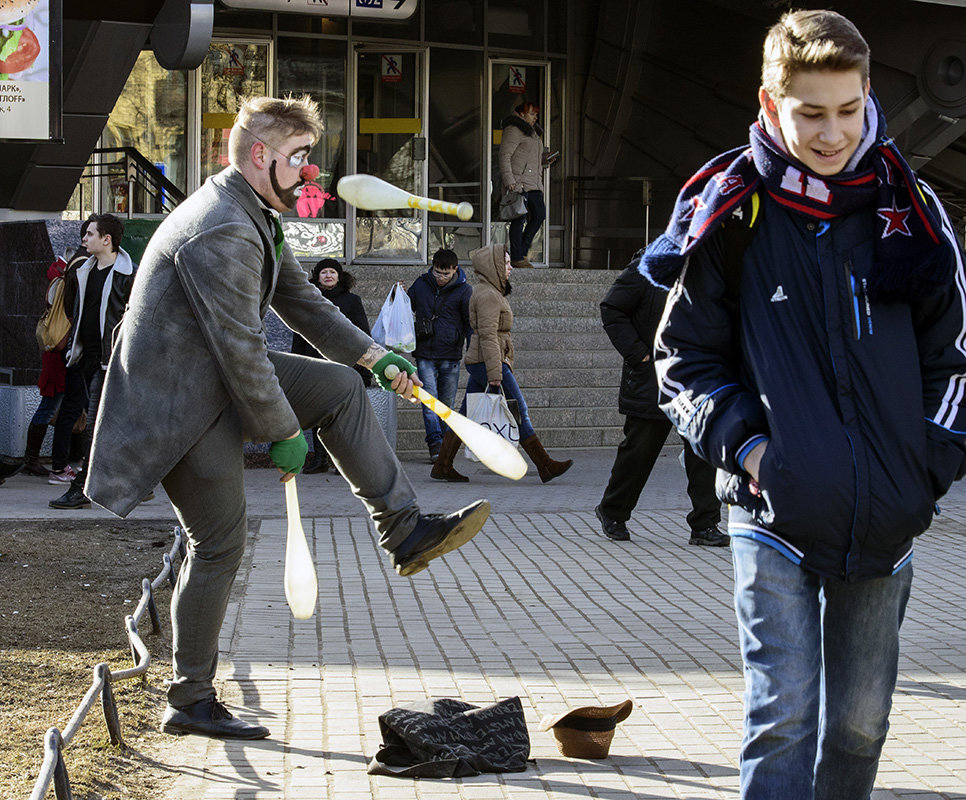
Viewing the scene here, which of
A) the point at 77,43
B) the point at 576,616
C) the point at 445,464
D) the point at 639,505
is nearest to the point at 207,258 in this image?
the point at 576,616

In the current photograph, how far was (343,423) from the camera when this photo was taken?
453 cm

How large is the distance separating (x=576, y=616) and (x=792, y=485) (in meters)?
3.85

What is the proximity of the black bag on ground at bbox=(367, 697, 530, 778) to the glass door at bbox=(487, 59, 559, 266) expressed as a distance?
656 inches

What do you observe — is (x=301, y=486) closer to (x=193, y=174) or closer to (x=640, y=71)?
(x=193, y=174)

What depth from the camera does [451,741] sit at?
4281 mm

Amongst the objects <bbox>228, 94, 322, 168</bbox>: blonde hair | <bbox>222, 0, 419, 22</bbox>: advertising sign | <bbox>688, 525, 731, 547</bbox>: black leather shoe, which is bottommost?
<bbox>688, 525, 731, 547</bbox>: black leather shoe

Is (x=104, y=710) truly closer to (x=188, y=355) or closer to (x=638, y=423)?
(x=188, y=355)

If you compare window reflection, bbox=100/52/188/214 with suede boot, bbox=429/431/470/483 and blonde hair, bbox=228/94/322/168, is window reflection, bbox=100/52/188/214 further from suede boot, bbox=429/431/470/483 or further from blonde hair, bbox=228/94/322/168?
blonde hair, bbox=228/94/322/168

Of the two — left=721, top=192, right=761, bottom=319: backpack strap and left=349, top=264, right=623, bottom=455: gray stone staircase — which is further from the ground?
left=721, top=192, right=761, bottom=319: backpack strap

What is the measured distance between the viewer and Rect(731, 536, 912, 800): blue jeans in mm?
2842

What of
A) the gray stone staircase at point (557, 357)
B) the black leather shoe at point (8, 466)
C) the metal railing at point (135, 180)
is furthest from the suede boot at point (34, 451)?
the metal railing at point (135, 180)

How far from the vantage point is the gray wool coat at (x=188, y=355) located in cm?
422

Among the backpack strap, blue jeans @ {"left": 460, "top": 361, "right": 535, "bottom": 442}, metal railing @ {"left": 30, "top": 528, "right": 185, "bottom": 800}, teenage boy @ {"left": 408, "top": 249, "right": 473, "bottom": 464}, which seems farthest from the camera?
teenage boy @ {"left": 408, "top": 249, "right": 473, "bottom": 464}

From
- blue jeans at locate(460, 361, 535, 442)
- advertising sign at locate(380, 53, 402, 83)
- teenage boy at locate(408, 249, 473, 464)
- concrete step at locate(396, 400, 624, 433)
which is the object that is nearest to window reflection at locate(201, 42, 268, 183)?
advertising sign at locate(380, 53, 402, 83)
